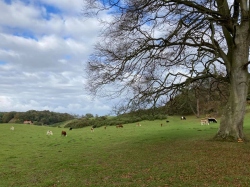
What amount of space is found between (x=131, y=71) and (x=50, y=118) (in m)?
72.8

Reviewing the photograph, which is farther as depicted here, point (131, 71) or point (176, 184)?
point (131, 71)

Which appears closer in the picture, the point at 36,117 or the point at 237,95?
the point at 237,95

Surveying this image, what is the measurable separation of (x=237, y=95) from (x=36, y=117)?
7547 cm

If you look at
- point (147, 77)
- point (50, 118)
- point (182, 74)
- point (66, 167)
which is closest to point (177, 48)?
point (182, 74)

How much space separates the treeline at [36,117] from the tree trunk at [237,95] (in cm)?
6875

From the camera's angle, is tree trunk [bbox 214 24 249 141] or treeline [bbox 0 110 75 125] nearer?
tree trunk [bbox 214 24 249 141]

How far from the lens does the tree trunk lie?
13641 mm

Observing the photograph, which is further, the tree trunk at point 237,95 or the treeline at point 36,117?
the treeline at point 36,117

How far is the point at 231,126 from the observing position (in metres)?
13.7

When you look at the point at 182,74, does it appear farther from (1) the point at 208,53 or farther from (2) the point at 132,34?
(2) the point at 132,34

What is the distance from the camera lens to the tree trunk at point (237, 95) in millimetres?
13641

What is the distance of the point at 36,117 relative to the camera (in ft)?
264

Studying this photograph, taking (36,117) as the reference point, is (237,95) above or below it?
below

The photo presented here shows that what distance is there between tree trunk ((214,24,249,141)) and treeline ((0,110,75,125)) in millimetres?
68749
